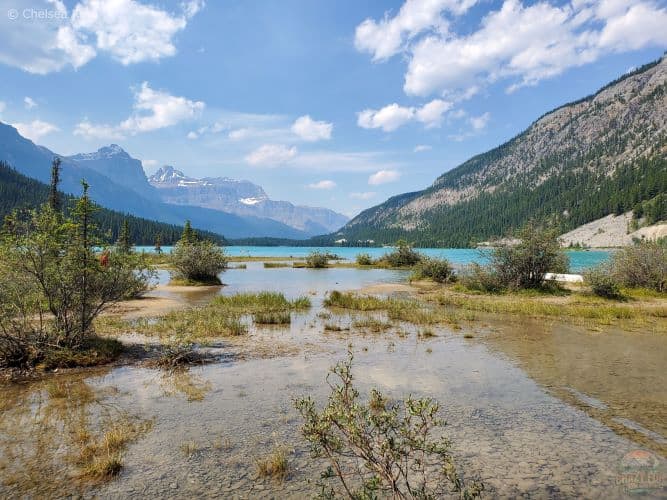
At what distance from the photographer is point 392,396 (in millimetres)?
11289

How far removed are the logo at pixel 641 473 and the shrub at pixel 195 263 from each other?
42501 millimetres

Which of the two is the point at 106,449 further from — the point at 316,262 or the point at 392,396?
the point at 316,262

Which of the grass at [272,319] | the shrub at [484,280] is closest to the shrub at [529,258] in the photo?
the shrub at [484,280]

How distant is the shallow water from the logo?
56mm

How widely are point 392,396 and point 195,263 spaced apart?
125 feet

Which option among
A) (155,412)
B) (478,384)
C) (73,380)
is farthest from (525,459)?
(73,380)

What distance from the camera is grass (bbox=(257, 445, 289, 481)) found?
7230 mm

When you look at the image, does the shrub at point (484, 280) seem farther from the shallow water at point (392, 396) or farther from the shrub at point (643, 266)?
the shallow water at point (392, 396)

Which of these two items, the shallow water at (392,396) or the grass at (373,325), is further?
the grass at (373,325)

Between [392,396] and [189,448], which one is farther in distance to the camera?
[392,396]

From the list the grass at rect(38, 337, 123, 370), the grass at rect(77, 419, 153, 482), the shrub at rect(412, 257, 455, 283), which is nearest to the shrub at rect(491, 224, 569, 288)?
the shrub at rect(412, 257, 455, 283)

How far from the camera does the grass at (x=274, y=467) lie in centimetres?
723

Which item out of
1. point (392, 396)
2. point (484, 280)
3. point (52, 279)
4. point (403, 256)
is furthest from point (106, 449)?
point (403, 256)

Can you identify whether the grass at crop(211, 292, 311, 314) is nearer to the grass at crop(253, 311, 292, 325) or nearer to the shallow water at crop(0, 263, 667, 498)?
the grass at crop(253, 311, 292, 325)
